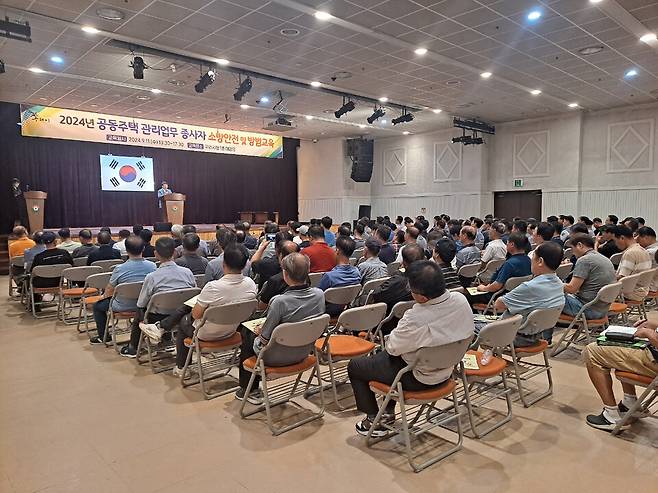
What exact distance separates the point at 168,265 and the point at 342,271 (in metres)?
1.76

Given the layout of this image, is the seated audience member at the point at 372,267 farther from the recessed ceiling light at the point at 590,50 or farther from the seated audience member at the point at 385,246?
the recessed ceiling light at the point at 590,50

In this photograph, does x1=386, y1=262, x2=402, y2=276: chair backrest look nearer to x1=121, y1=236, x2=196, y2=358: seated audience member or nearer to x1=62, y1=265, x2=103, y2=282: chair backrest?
x1=121, y1=236, x2=196, y2=358: seated audience member

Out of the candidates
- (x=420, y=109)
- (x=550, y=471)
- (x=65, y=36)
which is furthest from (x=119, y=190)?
(x=550, y=471)

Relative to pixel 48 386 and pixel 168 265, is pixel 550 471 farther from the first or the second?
pixel 48 386

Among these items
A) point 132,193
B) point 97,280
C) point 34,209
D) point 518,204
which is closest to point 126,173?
point 132,193

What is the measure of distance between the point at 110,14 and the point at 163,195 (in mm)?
10018

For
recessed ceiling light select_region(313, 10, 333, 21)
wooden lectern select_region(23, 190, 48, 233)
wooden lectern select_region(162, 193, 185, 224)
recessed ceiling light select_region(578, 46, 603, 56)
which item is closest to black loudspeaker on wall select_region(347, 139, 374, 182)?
wooden lectern select_region(162, 193, 185, 224)

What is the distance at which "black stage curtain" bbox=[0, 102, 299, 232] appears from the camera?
13844 millimetres

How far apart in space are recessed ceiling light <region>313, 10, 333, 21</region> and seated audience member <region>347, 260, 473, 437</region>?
17.3 feet

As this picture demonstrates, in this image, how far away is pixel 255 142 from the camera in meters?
18.2

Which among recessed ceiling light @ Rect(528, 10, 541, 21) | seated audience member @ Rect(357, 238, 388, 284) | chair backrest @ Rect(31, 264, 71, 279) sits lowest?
chair backrest @ Rect(31, 264, 71, 279)

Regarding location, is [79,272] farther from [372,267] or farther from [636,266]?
[636,266]

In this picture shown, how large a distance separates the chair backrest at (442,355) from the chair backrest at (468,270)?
3.28 metres

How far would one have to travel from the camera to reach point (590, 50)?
27.7 feet
